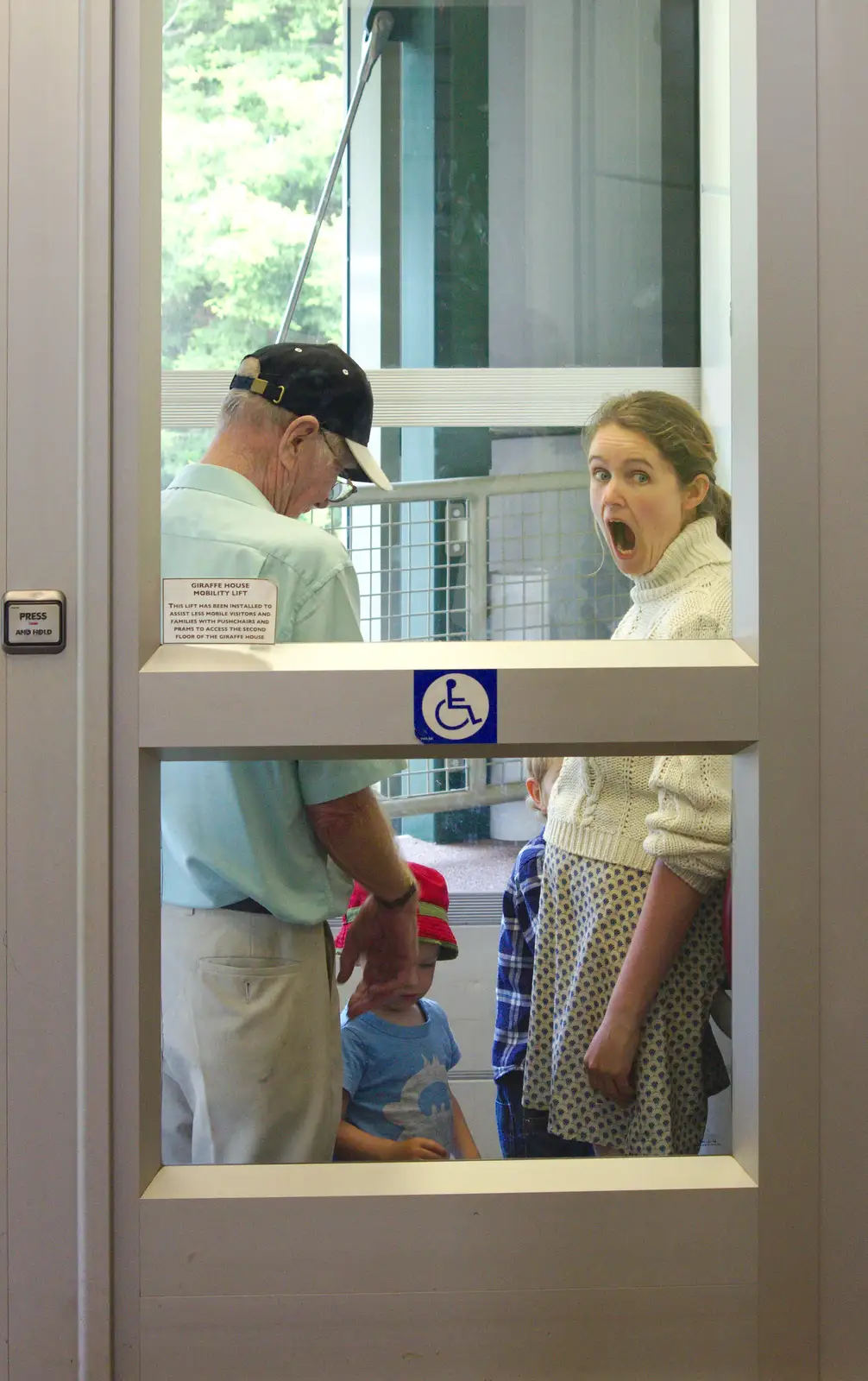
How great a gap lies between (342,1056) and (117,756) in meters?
0.47

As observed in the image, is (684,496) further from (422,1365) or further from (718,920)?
(422,1365)

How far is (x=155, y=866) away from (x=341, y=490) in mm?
466

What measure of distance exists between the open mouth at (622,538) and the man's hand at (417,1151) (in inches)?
25.4

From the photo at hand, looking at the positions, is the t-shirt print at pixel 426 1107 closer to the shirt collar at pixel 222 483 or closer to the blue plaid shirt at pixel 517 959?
the blue plaid shirt at pixel 517 959

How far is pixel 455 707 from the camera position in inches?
36.4

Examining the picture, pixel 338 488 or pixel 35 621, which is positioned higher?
pixel 338 488

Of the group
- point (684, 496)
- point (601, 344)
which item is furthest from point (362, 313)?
point (684, 496)

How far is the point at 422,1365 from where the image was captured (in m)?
0.93

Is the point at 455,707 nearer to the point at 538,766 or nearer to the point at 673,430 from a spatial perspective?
the point at 538,766

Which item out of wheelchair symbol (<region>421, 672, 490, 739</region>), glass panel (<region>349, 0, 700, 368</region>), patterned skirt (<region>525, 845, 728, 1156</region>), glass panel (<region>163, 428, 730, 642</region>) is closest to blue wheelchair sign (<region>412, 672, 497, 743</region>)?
wheelchair symbol (<region>421, 672, 490, 739</region>)

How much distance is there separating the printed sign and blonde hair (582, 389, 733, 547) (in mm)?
461

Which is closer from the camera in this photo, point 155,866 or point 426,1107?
point 155,866

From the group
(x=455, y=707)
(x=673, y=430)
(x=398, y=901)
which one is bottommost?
(x=398, y=901)

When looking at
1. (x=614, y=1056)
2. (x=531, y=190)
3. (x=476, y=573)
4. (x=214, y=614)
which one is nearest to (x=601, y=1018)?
(x=614, y=1056)
